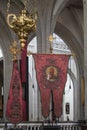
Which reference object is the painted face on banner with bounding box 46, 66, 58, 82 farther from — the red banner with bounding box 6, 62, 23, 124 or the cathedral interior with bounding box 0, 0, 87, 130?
the cathedral interior with bounding box 0, 0, 87, 130

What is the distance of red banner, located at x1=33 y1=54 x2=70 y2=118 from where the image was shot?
46.5 feet

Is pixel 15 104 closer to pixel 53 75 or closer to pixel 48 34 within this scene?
pixel 53 75

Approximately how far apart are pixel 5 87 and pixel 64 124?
1374cm

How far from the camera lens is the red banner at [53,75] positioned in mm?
14172

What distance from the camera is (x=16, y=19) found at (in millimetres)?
10938

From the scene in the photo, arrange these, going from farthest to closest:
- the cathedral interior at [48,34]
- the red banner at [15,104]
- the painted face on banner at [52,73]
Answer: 1. the cathedral interior at [48,34]
2. the painted face on banner at [52,73]
3. the red banner at [15,104]

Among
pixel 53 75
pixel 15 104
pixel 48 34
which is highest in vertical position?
pixel 48 34

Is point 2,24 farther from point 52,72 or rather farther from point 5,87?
point 52,72

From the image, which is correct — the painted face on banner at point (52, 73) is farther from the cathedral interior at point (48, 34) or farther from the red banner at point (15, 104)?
the cathedral interior at point (48, 34)

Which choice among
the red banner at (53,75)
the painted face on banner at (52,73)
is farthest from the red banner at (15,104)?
the painted face on banner at (52,73)

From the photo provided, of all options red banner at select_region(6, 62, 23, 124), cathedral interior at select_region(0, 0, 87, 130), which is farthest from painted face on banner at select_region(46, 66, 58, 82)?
cathedral interior at select_region(0, 0, 87, 130)

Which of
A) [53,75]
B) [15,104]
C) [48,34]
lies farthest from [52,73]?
[48,34]

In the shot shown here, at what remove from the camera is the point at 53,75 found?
557 inches

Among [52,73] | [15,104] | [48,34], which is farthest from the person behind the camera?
[48,34]
